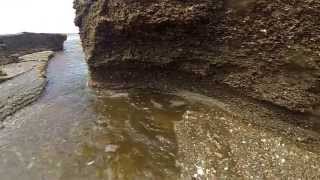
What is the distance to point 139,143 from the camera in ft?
23.2

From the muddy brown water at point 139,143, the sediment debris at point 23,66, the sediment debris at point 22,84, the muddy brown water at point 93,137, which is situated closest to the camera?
the muddy brown water at point 139,143

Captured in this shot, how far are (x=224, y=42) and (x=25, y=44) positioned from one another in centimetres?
1656

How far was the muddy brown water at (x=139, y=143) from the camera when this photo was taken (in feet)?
19.6

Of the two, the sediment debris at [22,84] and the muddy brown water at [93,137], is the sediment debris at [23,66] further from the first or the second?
the muddy brown water at [93,137]

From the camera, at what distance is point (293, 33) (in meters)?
6.28

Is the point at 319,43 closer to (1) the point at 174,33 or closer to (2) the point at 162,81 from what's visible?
(1) the point at 174,33

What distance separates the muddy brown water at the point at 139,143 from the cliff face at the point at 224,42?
936 mm

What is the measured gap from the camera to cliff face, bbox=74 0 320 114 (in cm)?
625

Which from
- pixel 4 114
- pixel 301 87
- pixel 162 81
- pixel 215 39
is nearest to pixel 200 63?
pixel 215 39

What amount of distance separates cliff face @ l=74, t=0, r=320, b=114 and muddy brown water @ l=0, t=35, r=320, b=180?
0.94 metres

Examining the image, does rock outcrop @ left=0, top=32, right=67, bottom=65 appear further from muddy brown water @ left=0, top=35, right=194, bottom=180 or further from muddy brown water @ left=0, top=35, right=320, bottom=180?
muddy brown water @ left=0, top=35, right=320, bottom=180

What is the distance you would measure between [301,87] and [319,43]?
973mm

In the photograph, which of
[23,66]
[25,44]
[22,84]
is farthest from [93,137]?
[25,44]

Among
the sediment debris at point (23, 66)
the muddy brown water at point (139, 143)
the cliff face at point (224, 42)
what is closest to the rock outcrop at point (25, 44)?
the sediment debris at point (23, 66)
